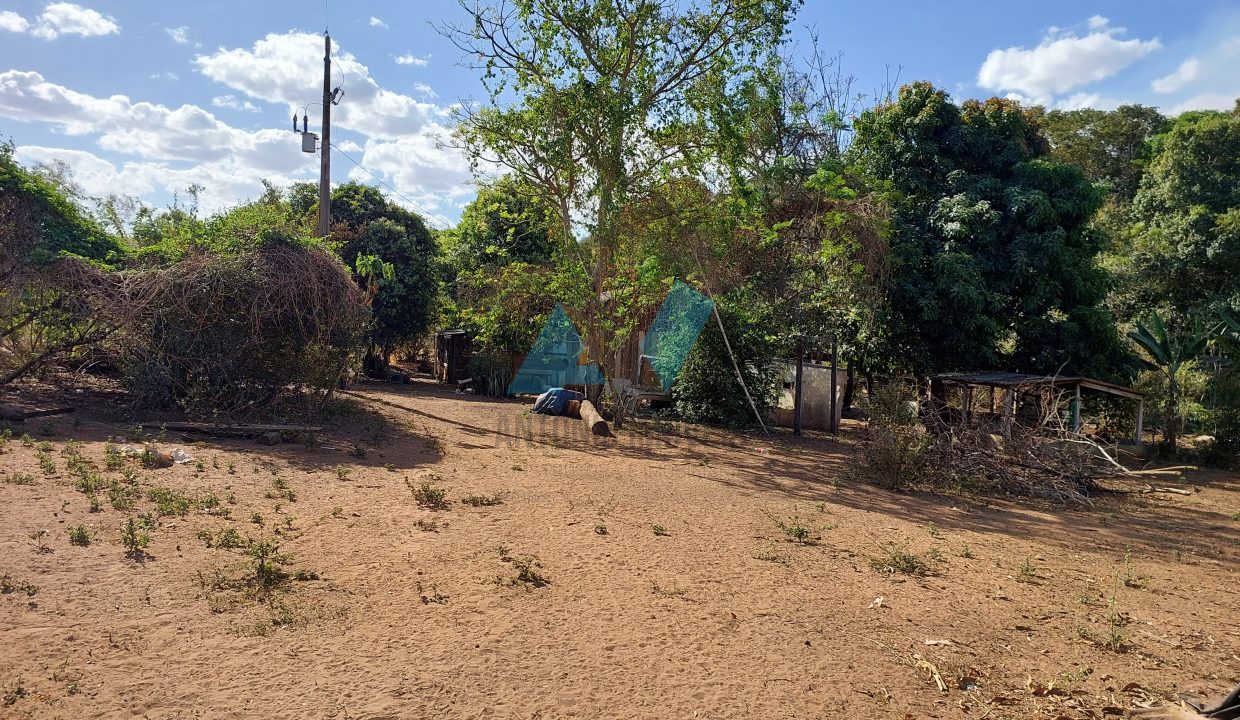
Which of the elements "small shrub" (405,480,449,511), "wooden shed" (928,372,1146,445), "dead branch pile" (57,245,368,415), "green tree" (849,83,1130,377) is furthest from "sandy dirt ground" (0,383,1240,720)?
"green tree" (849,83,1130,377)

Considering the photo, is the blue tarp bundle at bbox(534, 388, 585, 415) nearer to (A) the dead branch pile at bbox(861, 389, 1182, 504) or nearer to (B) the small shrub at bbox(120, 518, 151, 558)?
(A) the dead branch pile at bbox(861, 389, 1182, 504)

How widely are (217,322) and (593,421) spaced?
21.1 feet

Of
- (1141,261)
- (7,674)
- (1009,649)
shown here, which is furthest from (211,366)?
(1141,261)

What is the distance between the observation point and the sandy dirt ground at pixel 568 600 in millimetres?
3748

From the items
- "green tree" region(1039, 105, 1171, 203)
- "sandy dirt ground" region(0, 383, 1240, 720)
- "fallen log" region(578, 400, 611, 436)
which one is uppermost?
"green tree" region(1039, 105, 1171, 203)

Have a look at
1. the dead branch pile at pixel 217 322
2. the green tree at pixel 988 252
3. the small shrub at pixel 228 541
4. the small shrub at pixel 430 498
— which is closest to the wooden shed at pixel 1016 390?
the green tree at pixel 988 252

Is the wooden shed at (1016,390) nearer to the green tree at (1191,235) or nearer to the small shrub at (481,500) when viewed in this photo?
the green tree at (1191,235)

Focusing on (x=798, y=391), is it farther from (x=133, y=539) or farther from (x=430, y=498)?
(x=133, y=539)

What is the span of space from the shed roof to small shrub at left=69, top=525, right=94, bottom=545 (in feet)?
39.6

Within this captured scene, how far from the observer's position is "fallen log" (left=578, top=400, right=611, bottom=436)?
540 inches

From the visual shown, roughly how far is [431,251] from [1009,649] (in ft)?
69.2

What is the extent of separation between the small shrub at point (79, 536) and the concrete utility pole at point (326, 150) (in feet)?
39.6

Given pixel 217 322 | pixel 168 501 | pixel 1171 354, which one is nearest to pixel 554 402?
pixel 217 322

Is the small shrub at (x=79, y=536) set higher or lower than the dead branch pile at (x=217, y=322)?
lower
